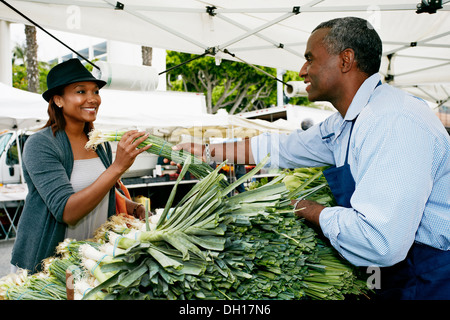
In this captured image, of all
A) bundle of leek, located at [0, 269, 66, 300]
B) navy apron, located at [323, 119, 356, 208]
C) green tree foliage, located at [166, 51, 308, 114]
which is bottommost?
bundle of leek, located at [0, 269, 66, 300]

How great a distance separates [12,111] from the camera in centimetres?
478

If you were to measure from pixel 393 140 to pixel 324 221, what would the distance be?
0.42 m

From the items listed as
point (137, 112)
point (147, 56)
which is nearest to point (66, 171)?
point (137, 112)

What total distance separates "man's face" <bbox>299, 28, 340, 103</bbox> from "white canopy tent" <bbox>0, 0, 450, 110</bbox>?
1.80 m

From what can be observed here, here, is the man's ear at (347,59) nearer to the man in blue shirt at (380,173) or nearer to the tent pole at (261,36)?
the man in blue shirt at (380,173)

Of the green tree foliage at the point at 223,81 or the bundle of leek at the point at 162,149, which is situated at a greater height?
the green tree foliage at the point at 223,81

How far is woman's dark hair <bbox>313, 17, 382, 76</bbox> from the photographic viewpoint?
1.54 m

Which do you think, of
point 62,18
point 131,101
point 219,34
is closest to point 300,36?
point 219,34

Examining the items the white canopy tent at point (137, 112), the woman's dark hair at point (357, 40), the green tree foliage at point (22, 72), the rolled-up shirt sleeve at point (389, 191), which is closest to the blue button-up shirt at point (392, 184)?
the rolled-up shirt sleeve at point (389, 191)

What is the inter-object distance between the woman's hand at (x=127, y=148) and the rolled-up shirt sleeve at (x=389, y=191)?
3.45ft

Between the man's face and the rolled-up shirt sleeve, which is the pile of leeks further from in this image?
the man's face

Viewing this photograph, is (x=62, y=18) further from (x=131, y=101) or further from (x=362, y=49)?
(x=131, y=101)

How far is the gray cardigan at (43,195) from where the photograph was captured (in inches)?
70.4

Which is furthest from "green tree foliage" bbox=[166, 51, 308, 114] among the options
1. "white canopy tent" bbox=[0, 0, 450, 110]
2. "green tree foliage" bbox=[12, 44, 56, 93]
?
"white canopy tent" bbox=[0, 0, 450, 110]
